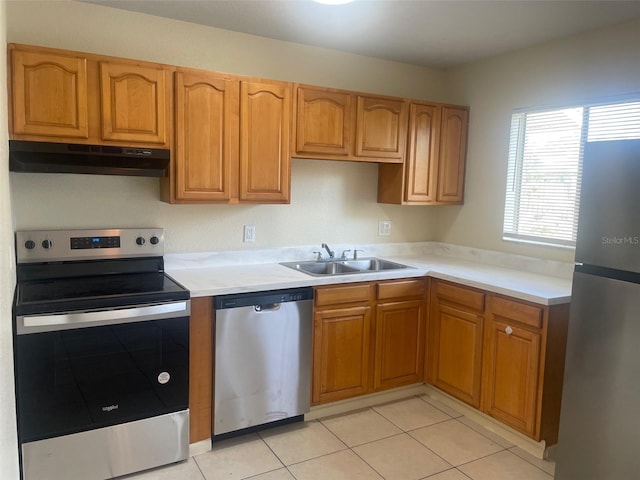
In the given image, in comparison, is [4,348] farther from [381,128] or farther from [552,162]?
[552,162]

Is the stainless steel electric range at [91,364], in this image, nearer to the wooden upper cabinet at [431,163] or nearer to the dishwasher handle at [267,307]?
the dishwasher handle at [267,307]

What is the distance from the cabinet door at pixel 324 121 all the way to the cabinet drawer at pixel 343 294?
900 millimetres

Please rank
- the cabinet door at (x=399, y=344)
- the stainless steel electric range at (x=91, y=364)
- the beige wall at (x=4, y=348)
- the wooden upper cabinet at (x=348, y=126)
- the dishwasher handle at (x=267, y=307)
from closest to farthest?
the beige wall at (x=4, y=348) < the stainless steel electric range at (x=91, y=364) < the dishwasher handle at (x=267, y=307) < the wooden upper cabinet at (x=348, y=126) < the cabinet door at (x=399, y=344)

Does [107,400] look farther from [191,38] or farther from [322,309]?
[191,38]

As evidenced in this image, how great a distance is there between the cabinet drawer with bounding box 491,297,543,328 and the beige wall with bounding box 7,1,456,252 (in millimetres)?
1233

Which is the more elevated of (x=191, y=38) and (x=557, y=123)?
(x=191, y=38)

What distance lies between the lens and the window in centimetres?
294

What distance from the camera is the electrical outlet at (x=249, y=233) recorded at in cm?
331

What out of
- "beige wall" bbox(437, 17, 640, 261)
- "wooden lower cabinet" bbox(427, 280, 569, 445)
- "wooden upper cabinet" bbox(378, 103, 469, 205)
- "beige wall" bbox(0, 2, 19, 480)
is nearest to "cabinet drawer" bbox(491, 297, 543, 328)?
"wooden lower cabinet" bbox(427, 280, 569, 445)

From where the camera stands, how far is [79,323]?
221 cm

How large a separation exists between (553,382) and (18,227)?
3.07m

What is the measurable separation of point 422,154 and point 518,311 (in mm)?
1404

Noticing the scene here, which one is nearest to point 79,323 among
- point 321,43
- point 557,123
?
point 321,43

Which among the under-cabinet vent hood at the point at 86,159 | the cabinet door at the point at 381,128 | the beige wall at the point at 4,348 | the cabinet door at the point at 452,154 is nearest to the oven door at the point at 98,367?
the beige wall at the point at 4,348
